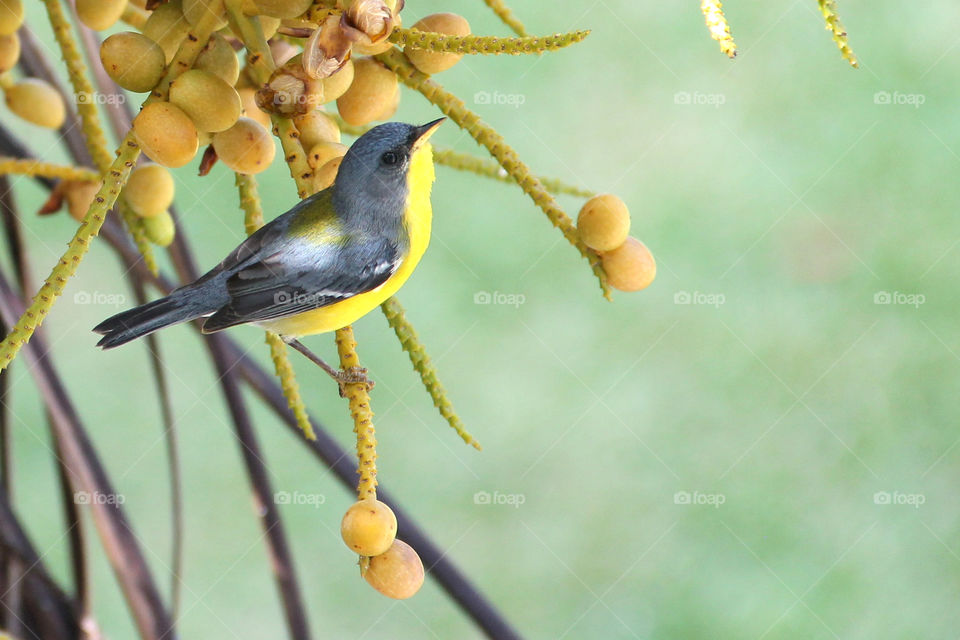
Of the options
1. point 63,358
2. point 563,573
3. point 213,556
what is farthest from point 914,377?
point 63,358

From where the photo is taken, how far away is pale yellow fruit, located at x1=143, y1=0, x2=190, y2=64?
1.28 feet

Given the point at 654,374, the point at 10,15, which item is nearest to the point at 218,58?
the point at 10,15

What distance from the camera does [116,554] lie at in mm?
508

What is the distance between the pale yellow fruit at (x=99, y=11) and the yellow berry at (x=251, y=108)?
0.07 m

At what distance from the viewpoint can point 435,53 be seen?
1.37ft

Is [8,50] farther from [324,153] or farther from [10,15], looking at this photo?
[324,153]

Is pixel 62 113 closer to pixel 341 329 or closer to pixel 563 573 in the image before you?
pixel 341 329

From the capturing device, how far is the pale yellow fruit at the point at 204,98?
376 millimetres

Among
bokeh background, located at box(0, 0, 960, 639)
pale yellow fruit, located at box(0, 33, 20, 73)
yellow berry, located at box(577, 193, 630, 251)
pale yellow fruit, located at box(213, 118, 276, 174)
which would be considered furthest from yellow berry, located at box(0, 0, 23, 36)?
bokeh background, located at box(0, 0, 960, 639)

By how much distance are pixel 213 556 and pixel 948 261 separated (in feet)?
3.97

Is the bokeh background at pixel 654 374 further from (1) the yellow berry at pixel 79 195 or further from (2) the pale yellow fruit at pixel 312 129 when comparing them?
(2) the pale yellow fruit at pixel 312 129

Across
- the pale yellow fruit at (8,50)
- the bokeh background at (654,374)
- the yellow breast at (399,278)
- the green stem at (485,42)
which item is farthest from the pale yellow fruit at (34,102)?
the bokeh background at (654,374)

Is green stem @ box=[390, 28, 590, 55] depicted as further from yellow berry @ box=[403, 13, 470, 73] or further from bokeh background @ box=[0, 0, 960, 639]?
bokeh background @ box=[0, 0, 960, 639]

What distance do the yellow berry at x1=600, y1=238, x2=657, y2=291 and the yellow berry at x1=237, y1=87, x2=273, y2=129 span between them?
16 centimetres
